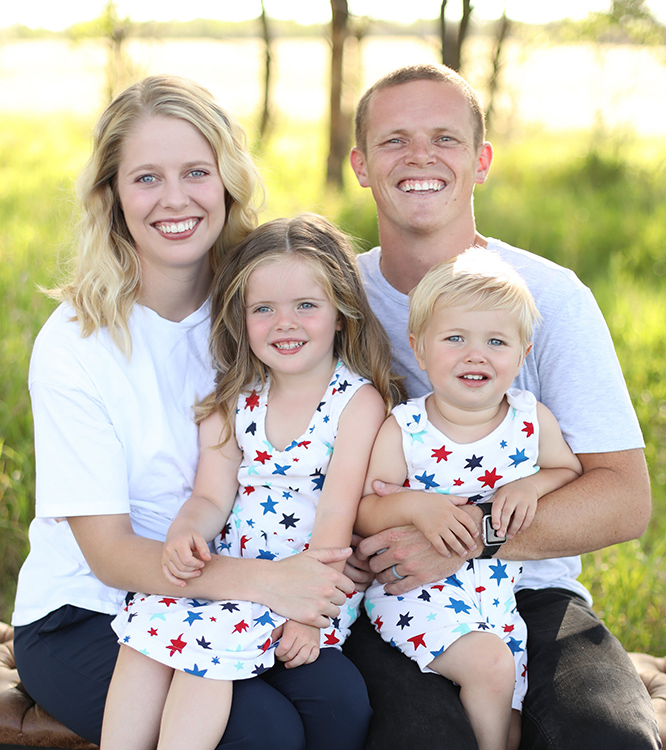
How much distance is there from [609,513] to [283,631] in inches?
38.9

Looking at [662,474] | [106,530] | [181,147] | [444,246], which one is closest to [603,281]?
[662,474]

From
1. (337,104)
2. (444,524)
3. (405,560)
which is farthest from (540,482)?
(337,104)

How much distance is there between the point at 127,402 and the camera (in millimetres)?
2188

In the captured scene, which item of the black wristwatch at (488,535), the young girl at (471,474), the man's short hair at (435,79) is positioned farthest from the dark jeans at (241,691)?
the man's short hair at (435,79)

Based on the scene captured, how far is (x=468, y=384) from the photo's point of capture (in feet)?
6.72

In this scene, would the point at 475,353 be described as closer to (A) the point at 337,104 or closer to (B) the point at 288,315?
(B) the point at 288,315

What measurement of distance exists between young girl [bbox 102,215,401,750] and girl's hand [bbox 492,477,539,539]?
40cm

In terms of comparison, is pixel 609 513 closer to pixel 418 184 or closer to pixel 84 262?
pixel 418 184

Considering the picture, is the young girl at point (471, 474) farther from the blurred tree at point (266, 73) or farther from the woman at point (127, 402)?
the blurred tree at point (266, 73)

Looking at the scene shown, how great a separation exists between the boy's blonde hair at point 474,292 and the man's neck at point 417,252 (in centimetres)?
39

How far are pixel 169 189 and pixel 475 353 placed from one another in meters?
1.02

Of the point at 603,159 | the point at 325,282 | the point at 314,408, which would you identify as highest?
the point at 603,159

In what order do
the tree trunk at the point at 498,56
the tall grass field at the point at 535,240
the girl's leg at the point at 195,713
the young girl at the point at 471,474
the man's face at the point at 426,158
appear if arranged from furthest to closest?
the tree trunk at the point at 498,56, the tall grass field at the point at 535,240, the man's face at the point at 426,158, the young girl at the point at 471,474, the girl's leg at the point at 195,713

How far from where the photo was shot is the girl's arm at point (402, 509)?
2010 mm
